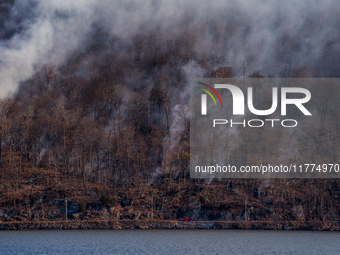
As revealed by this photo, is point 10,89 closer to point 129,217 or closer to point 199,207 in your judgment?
point 129,217

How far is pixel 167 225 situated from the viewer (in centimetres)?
6950

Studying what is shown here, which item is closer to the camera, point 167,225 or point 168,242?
point 168,242

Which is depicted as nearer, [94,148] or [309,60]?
[94,148]

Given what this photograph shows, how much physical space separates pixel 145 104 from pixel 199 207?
34.9 meters

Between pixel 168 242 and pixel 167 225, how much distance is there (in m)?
17.1

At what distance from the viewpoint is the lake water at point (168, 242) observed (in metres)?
45.8

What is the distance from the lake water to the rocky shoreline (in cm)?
315

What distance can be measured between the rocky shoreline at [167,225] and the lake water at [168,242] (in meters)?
3.15

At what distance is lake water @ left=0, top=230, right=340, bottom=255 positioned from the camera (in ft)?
150

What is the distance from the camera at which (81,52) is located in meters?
119

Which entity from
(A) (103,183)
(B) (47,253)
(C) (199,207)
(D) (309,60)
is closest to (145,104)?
(A) (103,183)

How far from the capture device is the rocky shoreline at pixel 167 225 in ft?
220

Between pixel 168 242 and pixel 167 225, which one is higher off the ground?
pixel 167 225

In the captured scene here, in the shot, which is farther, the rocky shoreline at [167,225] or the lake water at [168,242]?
the rocky shoreline at [167,225]
